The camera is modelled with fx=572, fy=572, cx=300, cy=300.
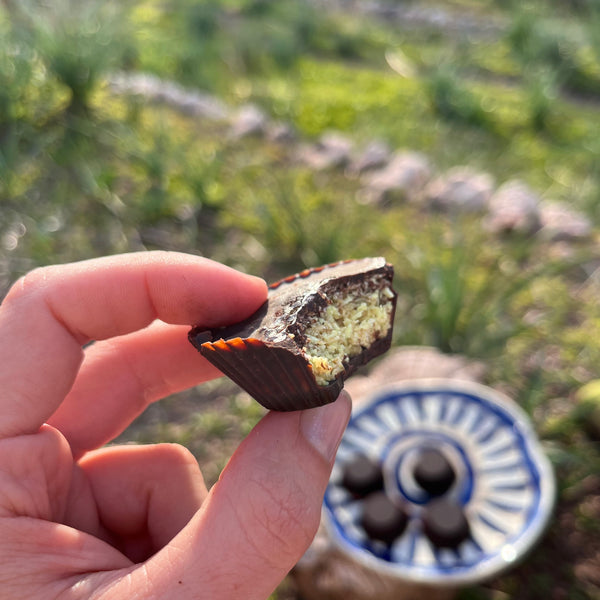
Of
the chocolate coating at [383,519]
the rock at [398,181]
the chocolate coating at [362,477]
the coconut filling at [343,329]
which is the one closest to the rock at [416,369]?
the chocolate coating at [362,477]

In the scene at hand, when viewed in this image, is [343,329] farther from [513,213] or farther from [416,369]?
[513,213]

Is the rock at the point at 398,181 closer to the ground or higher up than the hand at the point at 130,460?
closer to the ground

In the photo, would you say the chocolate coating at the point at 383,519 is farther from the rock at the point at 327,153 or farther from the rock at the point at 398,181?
the rock at the point at 327,153

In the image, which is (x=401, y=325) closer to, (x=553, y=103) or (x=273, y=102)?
(x=273, y=102)

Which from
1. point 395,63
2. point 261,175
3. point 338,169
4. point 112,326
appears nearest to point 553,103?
point 395,63

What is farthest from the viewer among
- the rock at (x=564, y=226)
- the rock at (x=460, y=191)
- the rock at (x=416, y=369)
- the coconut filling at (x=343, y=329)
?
the rock at (x=460, y=191)

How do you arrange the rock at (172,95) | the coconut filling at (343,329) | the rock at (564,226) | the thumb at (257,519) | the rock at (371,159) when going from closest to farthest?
the thumb at (257,519) < the coconut filling at (343,329) < the rock at (564,226) < the rock at (371,159) < the rock at (172,95)

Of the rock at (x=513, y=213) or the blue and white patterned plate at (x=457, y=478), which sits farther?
the rock at (x=513, y=213)
